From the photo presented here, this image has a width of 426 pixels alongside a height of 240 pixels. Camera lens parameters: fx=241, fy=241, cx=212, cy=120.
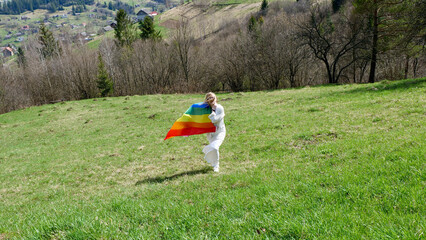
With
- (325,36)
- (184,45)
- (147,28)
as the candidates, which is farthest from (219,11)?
(325,36)

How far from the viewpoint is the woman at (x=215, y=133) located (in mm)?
8734

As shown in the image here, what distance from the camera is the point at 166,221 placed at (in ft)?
14.5

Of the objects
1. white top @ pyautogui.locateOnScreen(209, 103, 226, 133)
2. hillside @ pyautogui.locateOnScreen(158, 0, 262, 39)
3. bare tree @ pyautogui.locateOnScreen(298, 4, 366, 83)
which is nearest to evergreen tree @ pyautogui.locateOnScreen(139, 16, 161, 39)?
hillside @ pyautogui.locateOnScreen(158, 0, 262, 39)

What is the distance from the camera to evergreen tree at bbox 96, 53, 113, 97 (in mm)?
50819

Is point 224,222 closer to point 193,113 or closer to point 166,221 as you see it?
point 166,221

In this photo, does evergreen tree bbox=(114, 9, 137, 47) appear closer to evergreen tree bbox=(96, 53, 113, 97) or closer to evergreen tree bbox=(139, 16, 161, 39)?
evergreen tree bbox=(139, 16, 161, 39)

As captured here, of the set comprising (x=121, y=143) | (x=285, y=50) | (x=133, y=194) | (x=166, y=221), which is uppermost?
(x=285, y=50)

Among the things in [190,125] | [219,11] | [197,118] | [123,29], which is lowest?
[190,125]

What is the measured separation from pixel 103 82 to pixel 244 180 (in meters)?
51.6

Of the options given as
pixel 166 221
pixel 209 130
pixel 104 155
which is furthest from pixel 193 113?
pixel 104 155

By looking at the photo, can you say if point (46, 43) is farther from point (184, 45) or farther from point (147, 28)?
point (184, 45)

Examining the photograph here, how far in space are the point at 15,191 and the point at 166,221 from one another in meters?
11.2

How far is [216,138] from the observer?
30.1ft

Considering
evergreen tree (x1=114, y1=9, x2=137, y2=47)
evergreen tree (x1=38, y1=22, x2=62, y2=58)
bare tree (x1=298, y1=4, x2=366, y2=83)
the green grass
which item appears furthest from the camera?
evergreen tree (x1=114, y1=9, x2=137, y2=47)
